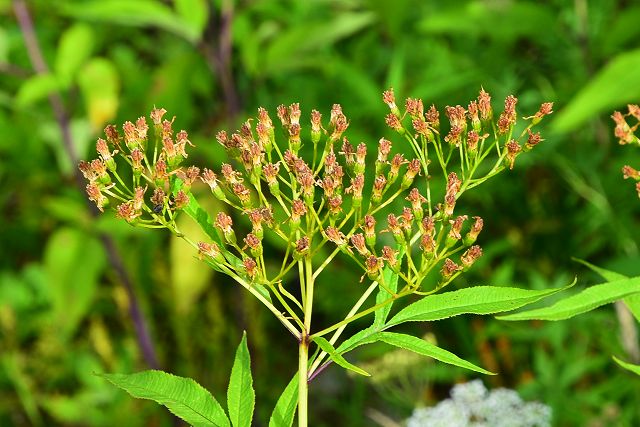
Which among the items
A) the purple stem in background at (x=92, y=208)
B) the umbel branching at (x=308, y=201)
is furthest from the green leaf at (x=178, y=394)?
the purple stem in background at (x=92, y=208)

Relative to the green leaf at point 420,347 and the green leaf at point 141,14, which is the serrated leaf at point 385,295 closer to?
the green leaf at point 420,347

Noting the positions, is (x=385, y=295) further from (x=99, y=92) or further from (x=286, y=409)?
(x=99, y=92)

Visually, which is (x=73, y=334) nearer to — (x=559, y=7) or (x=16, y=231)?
(x=16, y=231)

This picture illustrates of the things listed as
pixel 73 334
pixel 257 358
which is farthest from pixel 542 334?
pixel 73 334

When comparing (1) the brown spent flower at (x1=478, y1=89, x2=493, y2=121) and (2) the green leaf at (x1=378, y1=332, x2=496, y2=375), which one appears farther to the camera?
(1) the brown spent flower at (x1=478, y1=89, x2=493, y2=121)

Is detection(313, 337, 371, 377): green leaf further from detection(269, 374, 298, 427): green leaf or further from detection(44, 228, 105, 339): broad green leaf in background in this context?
detection(44, 228, 105, 339): broad green leaf in background

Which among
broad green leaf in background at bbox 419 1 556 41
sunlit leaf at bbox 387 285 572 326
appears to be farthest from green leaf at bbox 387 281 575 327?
broad green leaf in background at bbox 419 1 556 41
